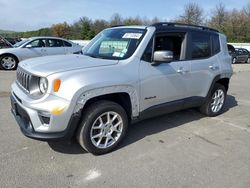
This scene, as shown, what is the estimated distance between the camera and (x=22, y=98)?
3.66 m

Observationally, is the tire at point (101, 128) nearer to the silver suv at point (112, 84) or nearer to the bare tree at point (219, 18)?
the silver suv at point (112, 84)

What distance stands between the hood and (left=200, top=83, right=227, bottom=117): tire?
2.66 m

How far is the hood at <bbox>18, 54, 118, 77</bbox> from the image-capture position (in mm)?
3522

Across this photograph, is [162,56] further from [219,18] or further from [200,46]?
[219,18]

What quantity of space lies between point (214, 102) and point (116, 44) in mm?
2751

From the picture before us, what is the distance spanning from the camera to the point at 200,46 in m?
5.36

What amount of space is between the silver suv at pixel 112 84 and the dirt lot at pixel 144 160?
14.9 inches

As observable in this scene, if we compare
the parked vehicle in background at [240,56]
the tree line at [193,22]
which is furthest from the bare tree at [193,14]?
the parked vehicle in background at [240,56]

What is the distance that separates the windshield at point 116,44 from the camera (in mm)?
4209

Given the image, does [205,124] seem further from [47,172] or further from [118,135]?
[47,172]

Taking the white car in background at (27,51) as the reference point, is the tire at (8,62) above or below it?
below

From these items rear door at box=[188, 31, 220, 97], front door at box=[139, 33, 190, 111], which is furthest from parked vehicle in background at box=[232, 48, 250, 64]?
front door at box=[139, 33, 190, 111]

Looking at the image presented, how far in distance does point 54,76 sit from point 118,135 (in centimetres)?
135

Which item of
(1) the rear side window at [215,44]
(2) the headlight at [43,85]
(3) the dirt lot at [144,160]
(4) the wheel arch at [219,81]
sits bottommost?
(3) the dirt lot at [144,160]
